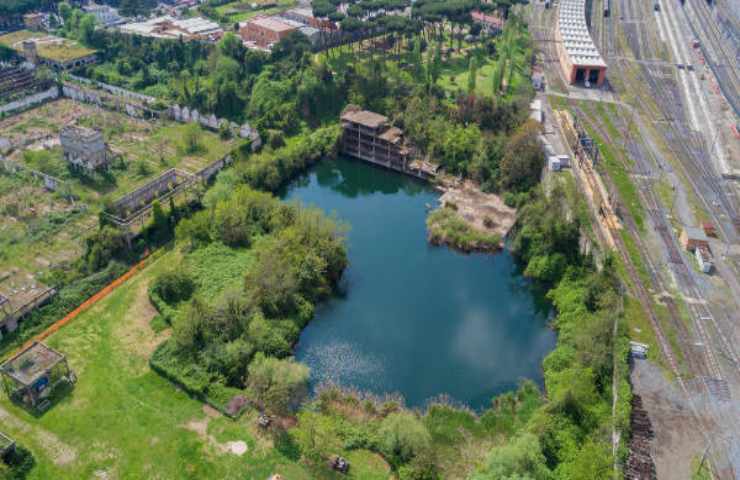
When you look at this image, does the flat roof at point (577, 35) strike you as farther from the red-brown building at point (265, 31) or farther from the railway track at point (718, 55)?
the red-brown building at point (265, 31)

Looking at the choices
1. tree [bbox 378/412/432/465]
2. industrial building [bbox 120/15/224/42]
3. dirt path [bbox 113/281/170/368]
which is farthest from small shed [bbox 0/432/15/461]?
industrial building [bbox 120/15/224/42]

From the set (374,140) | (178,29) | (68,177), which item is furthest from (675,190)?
(178,29)

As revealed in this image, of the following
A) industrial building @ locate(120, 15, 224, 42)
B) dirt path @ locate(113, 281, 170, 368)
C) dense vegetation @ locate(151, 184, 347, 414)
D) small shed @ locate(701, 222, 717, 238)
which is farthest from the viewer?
industrial building @ locate(120, 15, 224, 42)

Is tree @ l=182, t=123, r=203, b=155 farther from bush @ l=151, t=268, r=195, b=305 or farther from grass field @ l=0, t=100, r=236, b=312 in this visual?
bush @ l=151, t=268, r=195, b=305

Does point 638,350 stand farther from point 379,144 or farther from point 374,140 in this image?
point 374,140

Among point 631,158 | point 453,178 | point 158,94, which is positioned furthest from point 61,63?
point 631,158

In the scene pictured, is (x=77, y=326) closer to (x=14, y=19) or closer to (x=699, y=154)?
(x=699, y=154)
